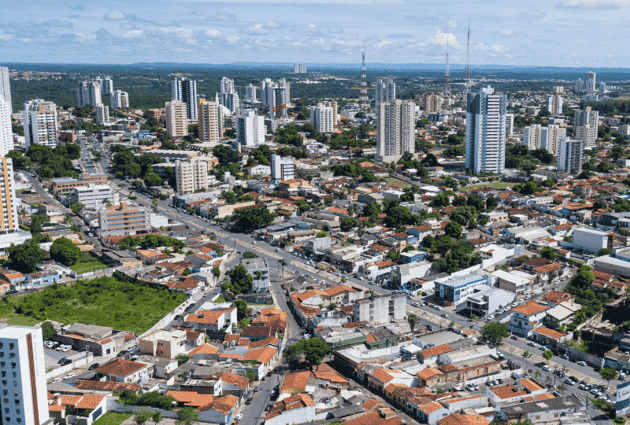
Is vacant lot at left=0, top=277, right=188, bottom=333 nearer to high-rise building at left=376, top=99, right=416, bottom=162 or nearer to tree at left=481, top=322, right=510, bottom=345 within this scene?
tree at left=481, top=322, right=510, bottom=345

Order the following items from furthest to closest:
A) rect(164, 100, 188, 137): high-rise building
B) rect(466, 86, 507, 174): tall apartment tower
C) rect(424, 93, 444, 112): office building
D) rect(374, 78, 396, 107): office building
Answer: rect(424, 93, 444, 112): office building
rect(374, 78, 396, 107): office building
rect(164, 100, 188, 137): high-rise building
rect(466, 86, 507, 174): tall apartment tower

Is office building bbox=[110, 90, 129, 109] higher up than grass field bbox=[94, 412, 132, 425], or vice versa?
office building bbox=[110, 90, 129, 109]

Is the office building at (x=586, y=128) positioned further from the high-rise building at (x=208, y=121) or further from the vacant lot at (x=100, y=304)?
the vacant lot at (x=100, y=304)

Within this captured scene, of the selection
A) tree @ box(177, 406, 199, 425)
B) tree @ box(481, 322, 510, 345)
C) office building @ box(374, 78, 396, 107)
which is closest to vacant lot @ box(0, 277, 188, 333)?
tree @ box(177, 406, 199, 425)

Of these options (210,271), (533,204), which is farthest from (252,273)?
(533,204)

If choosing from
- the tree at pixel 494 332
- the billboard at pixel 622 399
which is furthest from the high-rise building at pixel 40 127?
the billboard at pixel 622 399

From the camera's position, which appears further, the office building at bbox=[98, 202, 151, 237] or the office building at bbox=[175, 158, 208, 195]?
the office building at bbox=[175, 158, 208, 195]

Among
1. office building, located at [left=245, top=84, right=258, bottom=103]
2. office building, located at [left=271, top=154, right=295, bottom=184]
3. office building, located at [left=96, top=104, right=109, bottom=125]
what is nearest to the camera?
office building, located at [left=271, top=154, right=295, bottom=184]

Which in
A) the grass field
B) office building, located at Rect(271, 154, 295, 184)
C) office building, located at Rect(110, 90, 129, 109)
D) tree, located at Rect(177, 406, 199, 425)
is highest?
office building, located at Rect(110, 90, 129, 109)
